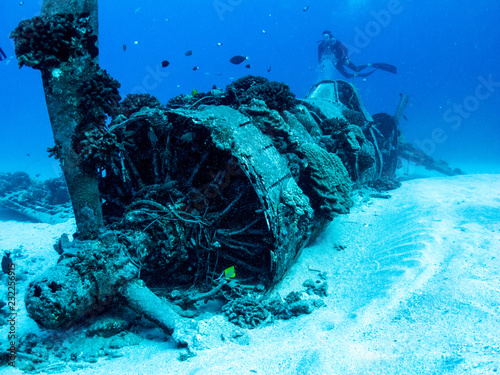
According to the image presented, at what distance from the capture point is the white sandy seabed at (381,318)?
2680 millimetres

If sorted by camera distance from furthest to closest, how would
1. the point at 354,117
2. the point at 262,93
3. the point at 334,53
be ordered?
the point at 334,53 < the point at 354,117 < the point at 262,93

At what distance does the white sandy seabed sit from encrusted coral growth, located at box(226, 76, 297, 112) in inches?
129

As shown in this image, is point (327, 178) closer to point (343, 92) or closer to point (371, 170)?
point (371, 170)

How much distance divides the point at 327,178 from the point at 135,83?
16783 cm

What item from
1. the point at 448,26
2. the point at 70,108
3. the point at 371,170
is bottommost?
the point at 70,108

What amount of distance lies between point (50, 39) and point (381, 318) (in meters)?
5.13

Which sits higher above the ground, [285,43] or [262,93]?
[285,43]

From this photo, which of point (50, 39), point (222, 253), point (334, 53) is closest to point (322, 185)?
point (222, 253)

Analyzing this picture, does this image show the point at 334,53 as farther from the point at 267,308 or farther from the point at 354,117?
the point at 267,308

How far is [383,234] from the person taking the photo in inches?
246

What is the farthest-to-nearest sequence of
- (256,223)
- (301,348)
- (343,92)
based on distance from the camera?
1. (343,92)
2. (256,223)
3. (301,348)

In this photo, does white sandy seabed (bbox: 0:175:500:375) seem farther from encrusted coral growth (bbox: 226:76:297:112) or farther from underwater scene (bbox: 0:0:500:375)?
encrusted coral growth (bbox: 226:76:297:112)

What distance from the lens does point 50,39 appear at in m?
3.09

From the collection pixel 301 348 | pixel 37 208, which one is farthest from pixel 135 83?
pixel 301 348
